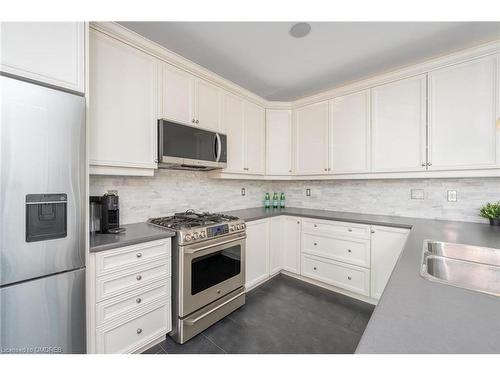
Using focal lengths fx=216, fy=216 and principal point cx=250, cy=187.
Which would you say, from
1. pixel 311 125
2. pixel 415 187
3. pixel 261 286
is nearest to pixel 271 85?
pixel 311 125

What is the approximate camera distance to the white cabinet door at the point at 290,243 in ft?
9.03

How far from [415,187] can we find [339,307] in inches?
61.9

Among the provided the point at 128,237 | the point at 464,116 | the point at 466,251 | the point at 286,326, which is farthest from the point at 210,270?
the point at 464,116

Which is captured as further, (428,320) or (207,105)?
(207,105)

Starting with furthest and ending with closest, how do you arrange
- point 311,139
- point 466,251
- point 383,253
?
1. point 311,139
2. point 383,253
3. point 466,251

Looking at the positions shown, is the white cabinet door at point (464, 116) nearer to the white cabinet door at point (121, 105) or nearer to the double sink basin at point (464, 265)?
the double sink basin at point (464, 265)

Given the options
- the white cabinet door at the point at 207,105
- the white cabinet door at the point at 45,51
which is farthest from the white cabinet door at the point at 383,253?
the white cabinet door at the point at 45,51

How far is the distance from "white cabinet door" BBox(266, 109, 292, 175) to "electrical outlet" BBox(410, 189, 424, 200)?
1.45 m

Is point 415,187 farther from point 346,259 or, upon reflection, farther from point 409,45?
point 409,45

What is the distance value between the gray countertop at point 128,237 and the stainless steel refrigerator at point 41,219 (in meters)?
0.14

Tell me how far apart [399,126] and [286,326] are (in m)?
2.28

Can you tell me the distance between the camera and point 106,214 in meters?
1.63

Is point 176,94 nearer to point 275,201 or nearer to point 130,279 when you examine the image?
point 130,279

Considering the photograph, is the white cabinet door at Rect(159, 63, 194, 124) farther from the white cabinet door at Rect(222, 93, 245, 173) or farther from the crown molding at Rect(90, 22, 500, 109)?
the white cabinet door at Rect(222, 93, 245, 173)
